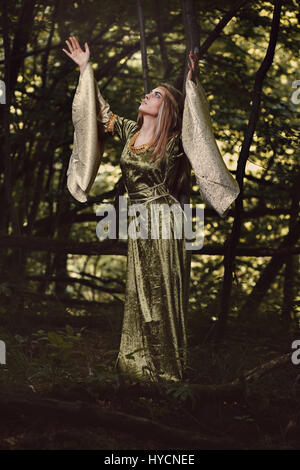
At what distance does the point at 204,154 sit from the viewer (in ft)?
13.5

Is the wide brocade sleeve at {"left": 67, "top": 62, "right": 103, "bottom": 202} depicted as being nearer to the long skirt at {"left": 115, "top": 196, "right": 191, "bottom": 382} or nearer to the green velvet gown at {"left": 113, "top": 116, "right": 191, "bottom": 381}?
the green velvet gown at {"left": 113, "top": 116, "right": 191, "bottom": 381}

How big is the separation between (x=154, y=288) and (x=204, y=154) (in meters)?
0.89

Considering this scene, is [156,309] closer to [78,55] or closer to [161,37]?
[78,55]

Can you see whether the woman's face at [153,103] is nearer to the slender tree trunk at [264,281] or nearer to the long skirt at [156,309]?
the long skirt at [156,309]

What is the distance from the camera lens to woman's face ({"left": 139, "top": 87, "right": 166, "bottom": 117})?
13.8ft

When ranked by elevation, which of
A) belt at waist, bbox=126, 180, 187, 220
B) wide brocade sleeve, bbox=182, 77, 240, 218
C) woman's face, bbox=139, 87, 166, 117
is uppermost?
woman's face, bbox=139, 87, 166, 117

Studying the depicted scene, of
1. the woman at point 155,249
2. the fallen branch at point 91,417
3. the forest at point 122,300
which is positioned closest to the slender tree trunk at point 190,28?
the forest at point 122,300

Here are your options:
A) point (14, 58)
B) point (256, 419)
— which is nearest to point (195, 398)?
point (256, 419)

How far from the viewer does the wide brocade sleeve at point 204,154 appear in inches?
161

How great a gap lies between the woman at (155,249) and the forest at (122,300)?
7.6 inches

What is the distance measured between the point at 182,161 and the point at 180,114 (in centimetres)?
30

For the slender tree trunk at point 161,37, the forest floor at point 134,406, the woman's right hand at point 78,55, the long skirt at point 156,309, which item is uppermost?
the slender tree trunk at point 161,37

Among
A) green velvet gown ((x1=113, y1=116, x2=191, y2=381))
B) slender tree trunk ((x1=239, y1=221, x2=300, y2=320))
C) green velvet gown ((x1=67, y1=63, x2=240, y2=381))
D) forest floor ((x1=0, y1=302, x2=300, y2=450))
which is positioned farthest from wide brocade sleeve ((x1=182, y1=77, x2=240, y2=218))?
slender tree trunk ((x1=239, y1=221, x2=300, y2=320))

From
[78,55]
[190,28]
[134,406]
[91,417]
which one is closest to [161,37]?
[190,28]
